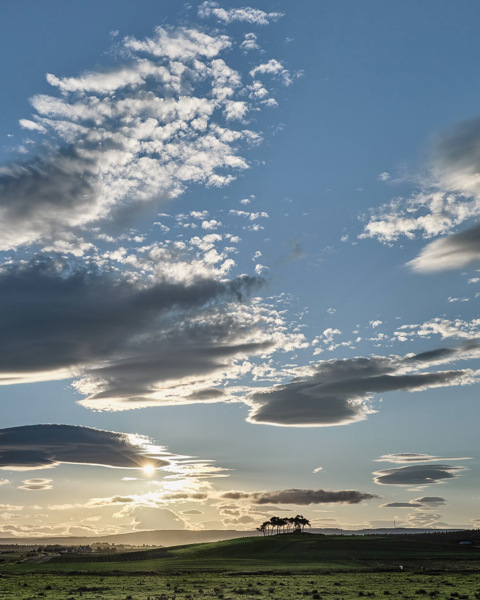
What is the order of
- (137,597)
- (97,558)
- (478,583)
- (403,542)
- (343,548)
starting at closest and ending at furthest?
(137,597), (478,583), (97,558), (343,548), (403,542)

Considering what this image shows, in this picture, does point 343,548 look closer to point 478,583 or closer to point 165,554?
point 165,554

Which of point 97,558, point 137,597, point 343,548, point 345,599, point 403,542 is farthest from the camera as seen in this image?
point 403,542

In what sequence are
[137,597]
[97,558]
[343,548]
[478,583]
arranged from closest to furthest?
[137,597] → [478,583] → [97,558] → [343,548]

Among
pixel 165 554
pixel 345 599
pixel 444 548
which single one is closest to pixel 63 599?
pixel 345 599

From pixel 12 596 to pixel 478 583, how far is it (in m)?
54.1

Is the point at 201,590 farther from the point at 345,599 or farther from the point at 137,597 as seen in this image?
the point at 345,599

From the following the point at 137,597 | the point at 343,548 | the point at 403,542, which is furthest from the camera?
the point at 403,542

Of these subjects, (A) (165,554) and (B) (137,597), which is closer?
(B) (137,597)

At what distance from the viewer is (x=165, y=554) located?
18612cm

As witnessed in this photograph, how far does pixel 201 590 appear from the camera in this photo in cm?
6569

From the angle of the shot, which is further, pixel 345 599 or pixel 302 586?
pixel 302 586

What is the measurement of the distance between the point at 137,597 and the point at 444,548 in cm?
15412

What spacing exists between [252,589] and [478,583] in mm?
27854

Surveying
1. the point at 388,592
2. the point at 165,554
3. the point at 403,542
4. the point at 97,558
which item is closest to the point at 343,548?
the point at 403,542
